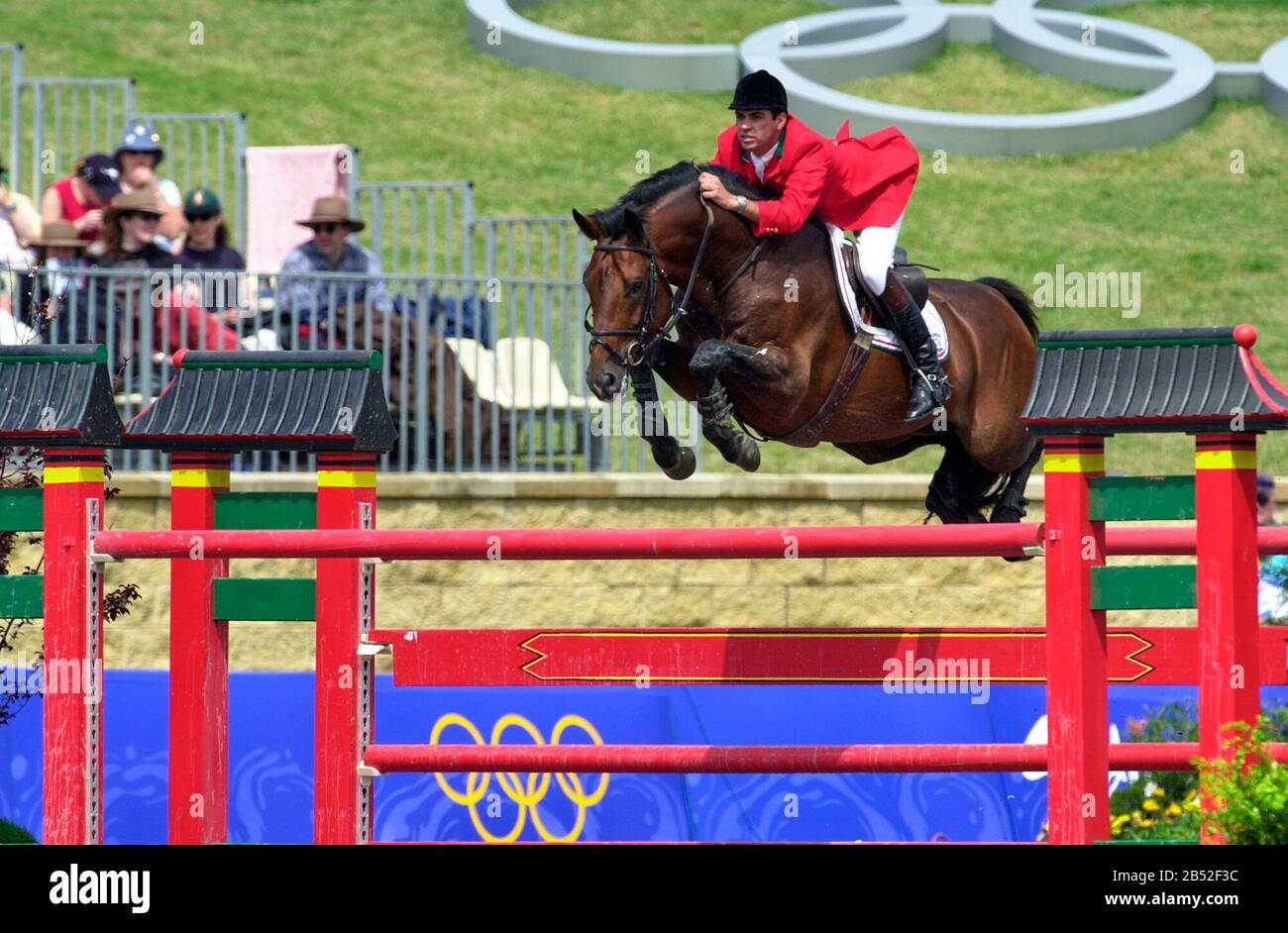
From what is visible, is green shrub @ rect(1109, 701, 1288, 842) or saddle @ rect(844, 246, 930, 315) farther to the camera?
green shrub @ rect(1109, 701, 1288, 842)

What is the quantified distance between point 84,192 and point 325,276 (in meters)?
1.89

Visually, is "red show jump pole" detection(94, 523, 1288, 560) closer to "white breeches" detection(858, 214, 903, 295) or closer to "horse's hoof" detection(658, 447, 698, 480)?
"horse's hoof" detection(658, 447, 698, 480)

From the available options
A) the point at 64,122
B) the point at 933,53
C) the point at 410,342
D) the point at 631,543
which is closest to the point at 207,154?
the point at 410,342

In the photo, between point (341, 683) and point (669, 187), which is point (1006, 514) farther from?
point (341, 683)

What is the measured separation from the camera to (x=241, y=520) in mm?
5617

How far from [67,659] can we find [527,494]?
4.47 meters

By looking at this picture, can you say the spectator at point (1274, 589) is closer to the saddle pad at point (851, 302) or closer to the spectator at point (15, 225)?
the saddle pad at point (851, 302)

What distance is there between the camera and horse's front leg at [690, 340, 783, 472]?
6.28 meters

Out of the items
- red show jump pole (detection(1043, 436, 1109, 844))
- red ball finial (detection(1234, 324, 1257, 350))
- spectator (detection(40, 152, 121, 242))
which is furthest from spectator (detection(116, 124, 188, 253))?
red ball finial (detection(1234, 324, 1257, 350))

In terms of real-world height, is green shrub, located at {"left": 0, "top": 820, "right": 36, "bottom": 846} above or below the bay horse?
below

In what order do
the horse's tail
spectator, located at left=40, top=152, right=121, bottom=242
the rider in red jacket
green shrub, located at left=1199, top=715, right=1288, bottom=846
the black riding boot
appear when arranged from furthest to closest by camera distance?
spectator, located at left=40, top=152, right=121, bottom=242 < the horse's tail < the black riding boot < the rider in red jacket < green shrub, located at left=1199, top=715, right=1288, bottom=846

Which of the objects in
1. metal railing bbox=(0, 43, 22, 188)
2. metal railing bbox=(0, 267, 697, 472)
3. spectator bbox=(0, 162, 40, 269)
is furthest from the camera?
metal railing bbox=(0, 43, 22, 188)
